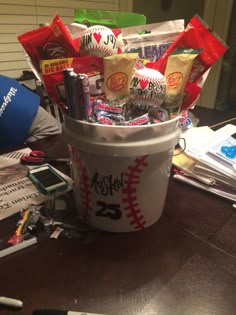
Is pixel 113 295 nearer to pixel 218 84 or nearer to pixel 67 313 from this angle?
pixel 67 313

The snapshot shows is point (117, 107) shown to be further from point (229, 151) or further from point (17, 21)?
point (17, 21)

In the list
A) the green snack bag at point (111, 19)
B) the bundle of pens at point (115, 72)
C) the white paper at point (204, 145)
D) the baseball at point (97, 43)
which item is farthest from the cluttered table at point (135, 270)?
the green snack bag at point (111, 19)

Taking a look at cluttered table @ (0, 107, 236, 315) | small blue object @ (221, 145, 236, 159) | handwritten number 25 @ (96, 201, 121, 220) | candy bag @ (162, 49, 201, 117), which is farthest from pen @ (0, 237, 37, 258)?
small blue object @ (221, 145, 236, 159)

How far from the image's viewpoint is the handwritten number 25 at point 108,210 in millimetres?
476

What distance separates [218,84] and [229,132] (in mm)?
2165

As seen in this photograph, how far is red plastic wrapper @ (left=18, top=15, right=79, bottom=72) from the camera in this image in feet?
1.51

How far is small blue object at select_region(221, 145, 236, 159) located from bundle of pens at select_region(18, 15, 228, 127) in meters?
0.19

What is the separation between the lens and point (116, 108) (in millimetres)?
456

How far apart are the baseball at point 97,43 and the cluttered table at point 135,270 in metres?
0.33

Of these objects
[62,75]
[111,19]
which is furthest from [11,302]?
[111,19]

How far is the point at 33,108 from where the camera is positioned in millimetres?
1036

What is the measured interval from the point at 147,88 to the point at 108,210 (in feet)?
0.72

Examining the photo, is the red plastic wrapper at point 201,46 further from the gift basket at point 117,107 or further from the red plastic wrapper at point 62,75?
the red plastic wrapper at point 62,75

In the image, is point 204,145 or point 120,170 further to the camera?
point 204,145
